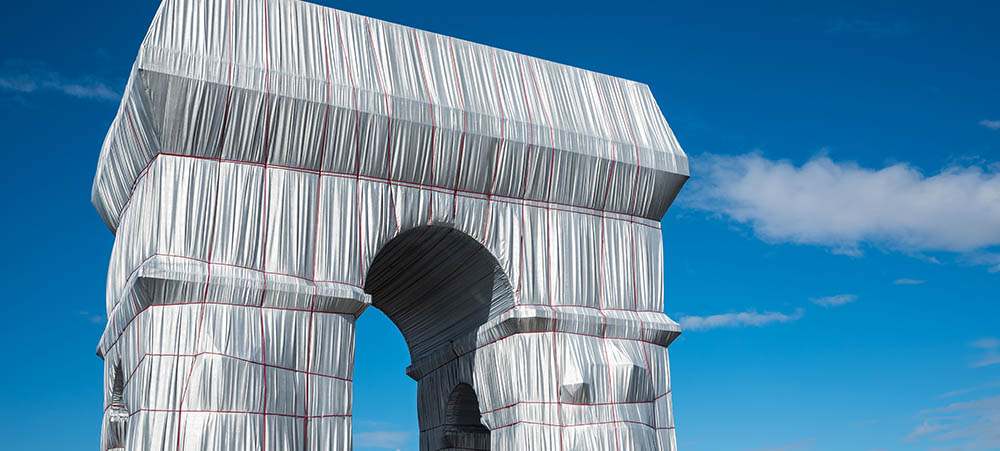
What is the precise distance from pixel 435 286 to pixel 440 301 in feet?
1.36

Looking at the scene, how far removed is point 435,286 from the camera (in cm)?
2077

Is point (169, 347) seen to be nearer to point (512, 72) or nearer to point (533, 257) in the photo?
point (533, 257)

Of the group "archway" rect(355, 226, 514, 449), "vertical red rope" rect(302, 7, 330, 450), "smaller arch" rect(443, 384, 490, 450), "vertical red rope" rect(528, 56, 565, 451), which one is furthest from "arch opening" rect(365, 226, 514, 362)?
"vertical red rope" rect(302, 7, 330, 450)

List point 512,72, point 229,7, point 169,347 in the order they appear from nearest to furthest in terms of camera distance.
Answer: point 169,347 → point 229,7 → point 512,72

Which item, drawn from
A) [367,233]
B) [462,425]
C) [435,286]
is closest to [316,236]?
[367,233]

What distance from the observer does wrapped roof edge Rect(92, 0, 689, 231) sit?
53.1ft

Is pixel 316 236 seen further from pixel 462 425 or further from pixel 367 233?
pixel 462 425

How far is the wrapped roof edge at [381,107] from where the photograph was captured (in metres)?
16.2

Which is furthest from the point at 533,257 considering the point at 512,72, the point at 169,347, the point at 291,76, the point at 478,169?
the point at 169,347

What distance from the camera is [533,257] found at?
19.0 metres

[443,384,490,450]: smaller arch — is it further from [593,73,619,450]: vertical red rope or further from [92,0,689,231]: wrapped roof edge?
[92,0,689,231]: wrapped roof edge

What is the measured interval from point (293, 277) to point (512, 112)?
19.2 ft

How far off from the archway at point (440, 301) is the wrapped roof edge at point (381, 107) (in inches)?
55.7

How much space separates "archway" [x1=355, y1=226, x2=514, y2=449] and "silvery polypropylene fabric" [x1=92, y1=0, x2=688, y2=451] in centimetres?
6
